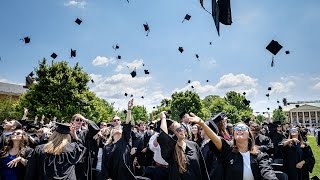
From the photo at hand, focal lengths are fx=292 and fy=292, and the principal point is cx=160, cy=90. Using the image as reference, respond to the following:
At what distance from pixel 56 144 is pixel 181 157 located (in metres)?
1.74

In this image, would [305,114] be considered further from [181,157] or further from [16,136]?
[16,136]

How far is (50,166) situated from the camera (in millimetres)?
3887

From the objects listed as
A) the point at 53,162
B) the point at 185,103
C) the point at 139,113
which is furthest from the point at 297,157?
the point at 139,113

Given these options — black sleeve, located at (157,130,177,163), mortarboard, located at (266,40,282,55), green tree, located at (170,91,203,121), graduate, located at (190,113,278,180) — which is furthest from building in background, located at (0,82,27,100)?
graduate, located at (190,113,278,180)

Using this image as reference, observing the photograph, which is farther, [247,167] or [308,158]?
[308,158]

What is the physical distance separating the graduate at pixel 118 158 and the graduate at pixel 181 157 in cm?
129

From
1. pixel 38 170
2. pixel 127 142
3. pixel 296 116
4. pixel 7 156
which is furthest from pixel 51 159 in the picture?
pixel 296 116

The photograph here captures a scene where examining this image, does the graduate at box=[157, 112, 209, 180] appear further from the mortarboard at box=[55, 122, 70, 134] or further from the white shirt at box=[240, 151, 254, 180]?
the mortarboard at box=[55, 122, 70, 134]

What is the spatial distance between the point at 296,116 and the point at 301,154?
115888 millimetres

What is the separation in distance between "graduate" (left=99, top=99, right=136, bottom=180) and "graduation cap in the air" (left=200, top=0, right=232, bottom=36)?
8.09 feet

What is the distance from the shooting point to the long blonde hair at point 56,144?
155 inches

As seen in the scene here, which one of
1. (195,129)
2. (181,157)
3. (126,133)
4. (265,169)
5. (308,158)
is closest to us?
(265,169)

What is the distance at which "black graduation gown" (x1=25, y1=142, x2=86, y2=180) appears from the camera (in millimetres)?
3859

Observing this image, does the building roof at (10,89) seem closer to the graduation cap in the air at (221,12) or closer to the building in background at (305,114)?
the graduation cap in the air at (221,12)
